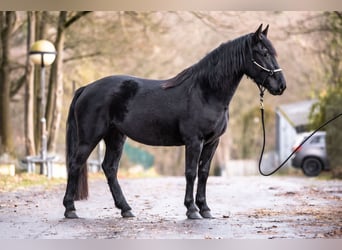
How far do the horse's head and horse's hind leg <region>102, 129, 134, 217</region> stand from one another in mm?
1444

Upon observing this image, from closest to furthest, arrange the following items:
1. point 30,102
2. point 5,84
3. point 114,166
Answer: point 114,166
point 5,84
point 30,102

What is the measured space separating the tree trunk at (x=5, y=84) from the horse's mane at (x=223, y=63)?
6927mm

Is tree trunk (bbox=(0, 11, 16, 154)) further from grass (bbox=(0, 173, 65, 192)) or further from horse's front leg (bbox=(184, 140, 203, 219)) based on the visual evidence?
horse's front leg (bbox=(184, 140, 203, 219))

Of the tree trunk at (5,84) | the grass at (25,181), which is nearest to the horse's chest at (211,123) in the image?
the grass at (25,181)

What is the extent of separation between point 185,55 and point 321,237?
15262 millimetres

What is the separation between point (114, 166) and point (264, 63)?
168 cm

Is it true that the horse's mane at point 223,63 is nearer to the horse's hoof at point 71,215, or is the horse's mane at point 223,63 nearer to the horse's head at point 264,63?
the horse's head at point 264,63

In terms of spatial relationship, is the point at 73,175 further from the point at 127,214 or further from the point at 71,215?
the point at 127,214

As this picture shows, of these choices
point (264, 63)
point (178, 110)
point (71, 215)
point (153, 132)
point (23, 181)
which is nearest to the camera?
point (264, 63)

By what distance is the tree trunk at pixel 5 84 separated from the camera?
13.1 metres

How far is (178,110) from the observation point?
6711 millimetres

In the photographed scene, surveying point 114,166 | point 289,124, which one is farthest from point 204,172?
point 289,124

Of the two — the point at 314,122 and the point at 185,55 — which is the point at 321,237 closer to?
the point at 314,122
